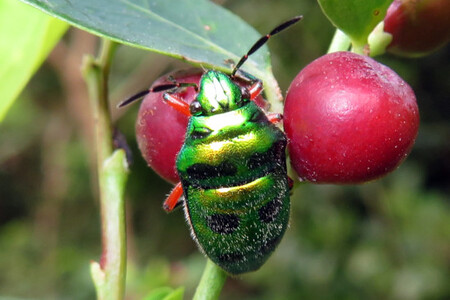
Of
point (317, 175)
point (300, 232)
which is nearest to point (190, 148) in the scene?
point (317, 175)

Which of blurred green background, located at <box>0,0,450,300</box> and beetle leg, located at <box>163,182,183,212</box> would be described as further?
blurred green background, located at <box>0,0,450,300</box>

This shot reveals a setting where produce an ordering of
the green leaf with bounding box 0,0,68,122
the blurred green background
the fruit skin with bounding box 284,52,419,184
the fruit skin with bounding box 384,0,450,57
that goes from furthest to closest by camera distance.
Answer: the blurred green background, the green leaf with bounding box 0,0,68,122, the fruit skin with bounding box 384,0,450,57, the fruit skin with bounding box 284,52,419,184

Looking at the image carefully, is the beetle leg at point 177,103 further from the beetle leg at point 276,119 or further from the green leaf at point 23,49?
the green leaf at point 23,49

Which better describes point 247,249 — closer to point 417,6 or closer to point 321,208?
point 417,6

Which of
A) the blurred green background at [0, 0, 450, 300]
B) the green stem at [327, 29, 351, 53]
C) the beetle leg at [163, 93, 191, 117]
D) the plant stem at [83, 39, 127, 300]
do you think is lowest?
the blurred green background at [0, 0, 450, 300]

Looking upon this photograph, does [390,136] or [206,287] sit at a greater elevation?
[390,136]

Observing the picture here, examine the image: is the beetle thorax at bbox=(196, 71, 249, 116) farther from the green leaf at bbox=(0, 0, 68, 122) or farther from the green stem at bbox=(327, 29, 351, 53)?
the green leaf at bbox=(0, 0, 68, 122)

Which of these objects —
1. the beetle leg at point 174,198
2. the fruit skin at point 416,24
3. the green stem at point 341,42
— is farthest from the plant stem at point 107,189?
the fruit skin at point 416,24

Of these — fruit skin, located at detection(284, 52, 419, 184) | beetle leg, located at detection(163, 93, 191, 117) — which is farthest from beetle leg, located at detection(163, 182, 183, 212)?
fruit skin, located at detection(284, 52, 419, 184)
